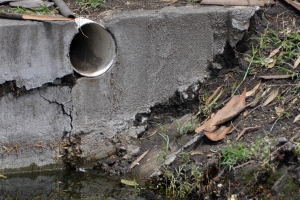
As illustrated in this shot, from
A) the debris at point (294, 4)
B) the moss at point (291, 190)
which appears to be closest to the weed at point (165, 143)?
the moss at point (291, 190)

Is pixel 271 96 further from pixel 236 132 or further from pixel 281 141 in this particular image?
pixel 281 141

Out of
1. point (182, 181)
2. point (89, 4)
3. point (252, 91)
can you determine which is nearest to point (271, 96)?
point (252, 91)

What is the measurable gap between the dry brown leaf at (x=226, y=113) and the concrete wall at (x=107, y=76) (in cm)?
52

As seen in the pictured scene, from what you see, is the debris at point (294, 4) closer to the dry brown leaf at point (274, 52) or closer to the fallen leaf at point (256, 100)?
the dry brown leaf at point (274, 52)

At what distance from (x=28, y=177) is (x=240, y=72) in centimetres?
224

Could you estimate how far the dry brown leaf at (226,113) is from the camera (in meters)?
5.30

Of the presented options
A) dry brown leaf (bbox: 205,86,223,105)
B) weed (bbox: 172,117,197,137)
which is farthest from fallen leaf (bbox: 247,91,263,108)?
weed (bbox: 172,117,197,137)

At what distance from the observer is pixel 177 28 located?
5.72 meters

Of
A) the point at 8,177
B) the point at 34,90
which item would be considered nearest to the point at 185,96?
the point at 34,90

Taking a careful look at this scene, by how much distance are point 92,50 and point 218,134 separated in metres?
1.52

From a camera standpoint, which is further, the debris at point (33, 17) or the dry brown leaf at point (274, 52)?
the dry brown leaf at point (274, 52)

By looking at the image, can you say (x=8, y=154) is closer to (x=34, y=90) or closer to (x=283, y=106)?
(x=34, y=90)

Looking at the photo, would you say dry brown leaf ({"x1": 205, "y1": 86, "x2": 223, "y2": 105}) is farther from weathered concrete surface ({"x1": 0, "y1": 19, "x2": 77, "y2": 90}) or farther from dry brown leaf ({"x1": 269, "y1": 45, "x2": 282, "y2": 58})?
weathered concrete surface ({"x1": 0, "y1": 19, "x2": 77, "y2": 90})

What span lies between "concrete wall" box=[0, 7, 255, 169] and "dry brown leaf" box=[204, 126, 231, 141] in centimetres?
77
